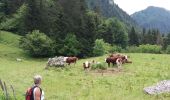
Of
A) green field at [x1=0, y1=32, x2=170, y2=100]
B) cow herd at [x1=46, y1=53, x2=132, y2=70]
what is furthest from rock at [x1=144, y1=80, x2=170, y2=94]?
cow herd at [x1=46, y1=53, x2=132, y2=70]

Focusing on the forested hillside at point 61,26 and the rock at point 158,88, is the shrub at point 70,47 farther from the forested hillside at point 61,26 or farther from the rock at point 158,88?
the rock at point 158,88

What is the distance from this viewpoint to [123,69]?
37.8 metres

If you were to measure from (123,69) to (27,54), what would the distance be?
32.5m

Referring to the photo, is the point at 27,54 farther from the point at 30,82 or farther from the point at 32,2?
the point at 30,82

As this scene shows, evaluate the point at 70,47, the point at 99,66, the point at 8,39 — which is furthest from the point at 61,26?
the point at 99,66

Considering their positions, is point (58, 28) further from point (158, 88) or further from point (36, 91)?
point (36, 91)

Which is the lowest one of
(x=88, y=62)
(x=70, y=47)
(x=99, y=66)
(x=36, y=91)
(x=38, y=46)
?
(x=99, y=66)

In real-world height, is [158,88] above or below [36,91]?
below

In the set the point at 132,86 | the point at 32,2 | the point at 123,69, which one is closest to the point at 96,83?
the point at 132,86

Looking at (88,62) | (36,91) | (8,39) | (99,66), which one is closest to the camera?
(36,91)

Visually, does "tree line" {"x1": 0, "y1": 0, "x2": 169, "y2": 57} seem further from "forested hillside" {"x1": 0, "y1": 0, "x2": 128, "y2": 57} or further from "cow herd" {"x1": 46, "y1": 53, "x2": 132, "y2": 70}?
"cow herd" {"x1": 46, "y1": 53, "x2": 132, "y2": 70}

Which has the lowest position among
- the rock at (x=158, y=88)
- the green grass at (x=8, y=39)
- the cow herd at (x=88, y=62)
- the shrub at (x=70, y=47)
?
the rock at (x=158, y=88)

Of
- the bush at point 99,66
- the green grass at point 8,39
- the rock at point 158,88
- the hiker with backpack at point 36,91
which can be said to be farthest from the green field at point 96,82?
the green grass at point 8,39

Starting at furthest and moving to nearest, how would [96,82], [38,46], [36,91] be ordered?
[38,46] → [96,82] → [36,91]
